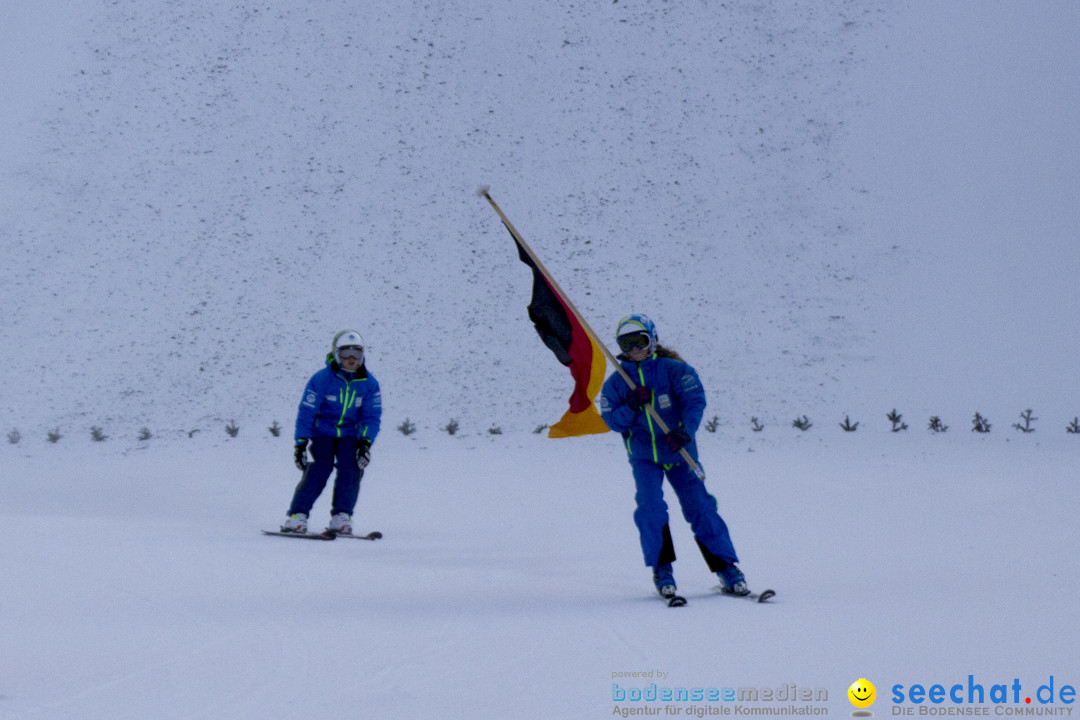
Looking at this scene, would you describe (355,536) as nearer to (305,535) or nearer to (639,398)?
(305,535)

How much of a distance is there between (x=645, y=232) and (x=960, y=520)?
1847cm

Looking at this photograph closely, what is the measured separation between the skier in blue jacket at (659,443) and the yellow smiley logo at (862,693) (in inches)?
87.4

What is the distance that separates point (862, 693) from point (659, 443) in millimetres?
2567

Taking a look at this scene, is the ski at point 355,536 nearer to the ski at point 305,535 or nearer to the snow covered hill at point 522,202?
the ski at point 305,535

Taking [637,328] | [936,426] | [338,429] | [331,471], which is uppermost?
[637,328]

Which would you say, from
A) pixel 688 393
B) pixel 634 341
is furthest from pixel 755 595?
pixel 634 341

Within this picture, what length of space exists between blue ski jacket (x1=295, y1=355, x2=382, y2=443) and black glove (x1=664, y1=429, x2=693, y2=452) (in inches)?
164

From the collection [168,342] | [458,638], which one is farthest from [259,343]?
[458,638]

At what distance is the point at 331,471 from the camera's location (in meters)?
9.46

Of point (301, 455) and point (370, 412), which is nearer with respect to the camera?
point (301, 455)

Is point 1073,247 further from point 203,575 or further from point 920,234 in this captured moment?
point 203,575

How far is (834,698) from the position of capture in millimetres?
3641

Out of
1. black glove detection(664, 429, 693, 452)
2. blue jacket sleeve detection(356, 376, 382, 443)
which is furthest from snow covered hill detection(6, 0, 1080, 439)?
black glove detection(664, 429, 693, 452)

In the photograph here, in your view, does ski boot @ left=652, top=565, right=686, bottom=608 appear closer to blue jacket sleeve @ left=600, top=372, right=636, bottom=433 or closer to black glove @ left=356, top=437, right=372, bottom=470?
blue jacket sleeve @ left=600, top=372, right=636, bottom=433
